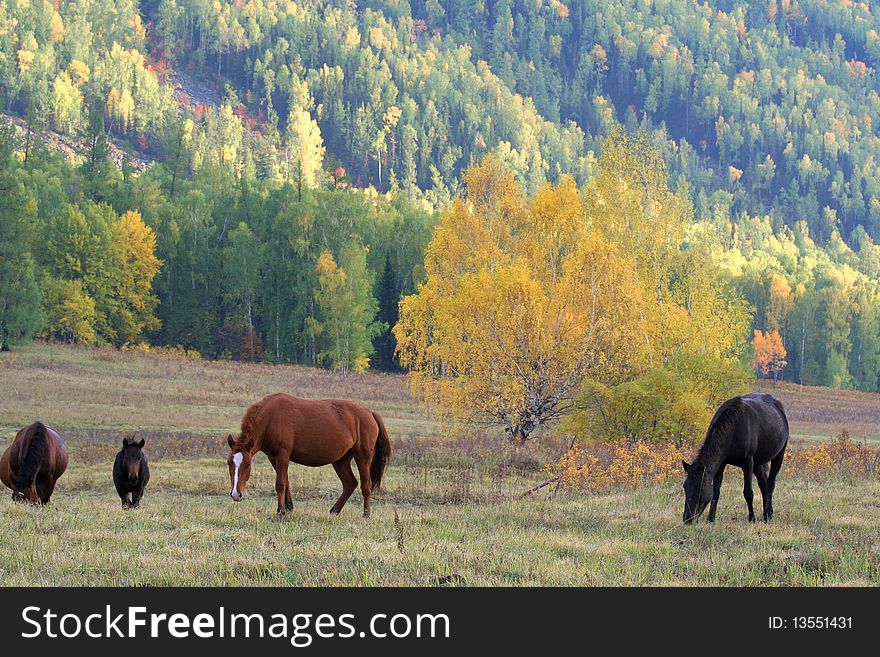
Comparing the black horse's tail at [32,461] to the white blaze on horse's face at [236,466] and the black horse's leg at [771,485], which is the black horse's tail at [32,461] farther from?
the black horse's leg at [771,485]

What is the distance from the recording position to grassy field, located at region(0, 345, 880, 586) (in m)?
9.19

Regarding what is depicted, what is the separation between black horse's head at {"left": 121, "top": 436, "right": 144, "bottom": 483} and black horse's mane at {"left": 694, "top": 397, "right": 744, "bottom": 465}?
8986 mm

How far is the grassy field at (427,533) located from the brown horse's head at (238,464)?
22.1 inches

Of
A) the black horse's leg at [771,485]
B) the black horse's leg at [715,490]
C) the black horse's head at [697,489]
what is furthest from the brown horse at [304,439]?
the black horse's leg at [771,485]

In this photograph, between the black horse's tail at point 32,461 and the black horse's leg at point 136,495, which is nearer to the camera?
the black horse's tail at point 32,461

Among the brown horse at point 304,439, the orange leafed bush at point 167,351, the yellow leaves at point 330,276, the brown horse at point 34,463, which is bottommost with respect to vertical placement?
the orange leafed bush at point 167,351

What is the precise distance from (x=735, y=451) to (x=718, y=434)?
393 millimetres

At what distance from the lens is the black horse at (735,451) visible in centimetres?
1290

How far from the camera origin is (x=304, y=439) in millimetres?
14031

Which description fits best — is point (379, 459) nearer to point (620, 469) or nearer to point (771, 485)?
point (771, 485)

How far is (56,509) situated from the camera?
14273 mm

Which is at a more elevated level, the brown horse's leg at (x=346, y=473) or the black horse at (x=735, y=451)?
the black horse at (x=735, y=451)

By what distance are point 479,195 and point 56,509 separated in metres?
25.0

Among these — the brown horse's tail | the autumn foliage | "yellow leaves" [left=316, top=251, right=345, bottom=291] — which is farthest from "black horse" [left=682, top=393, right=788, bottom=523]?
the autumn foliage
